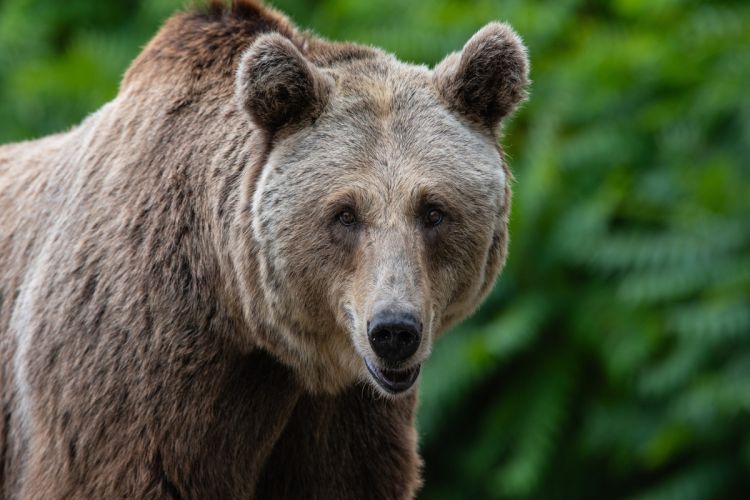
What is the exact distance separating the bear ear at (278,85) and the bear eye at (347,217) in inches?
21.8

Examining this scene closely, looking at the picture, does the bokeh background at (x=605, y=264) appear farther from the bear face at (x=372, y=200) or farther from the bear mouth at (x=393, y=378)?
the bear mouth at (x=393, y=378)

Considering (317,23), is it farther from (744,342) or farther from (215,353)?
(215,353)

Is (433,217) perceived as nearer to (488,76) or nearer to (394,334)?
(394,334)

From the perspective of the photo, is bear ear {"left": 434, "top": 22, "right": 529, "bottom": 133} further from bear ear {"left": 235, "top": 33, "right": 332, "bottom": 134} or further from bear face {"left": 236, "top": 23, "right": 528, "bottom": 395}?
bear ear {"left": 235, "top": 33, "right": 332, "bottom": 134}

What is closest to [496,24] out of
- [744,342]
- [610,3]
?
[744,342]

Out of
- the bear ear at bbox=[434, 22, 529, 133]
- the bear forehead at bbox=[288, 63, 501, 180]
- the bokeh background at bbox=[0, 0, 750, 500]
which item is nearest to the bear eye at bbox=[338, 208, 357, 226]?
the bear forehead at bbox=[288, 63, 501, 180]

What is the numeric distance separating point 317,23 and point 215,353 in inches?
438

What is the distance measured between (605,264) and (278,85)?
7880 mm

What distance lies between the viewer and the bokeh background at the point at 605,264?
13.5m

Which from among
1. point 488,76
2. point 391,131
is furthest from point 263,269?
point 488,76

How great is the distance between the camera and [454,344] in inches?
571

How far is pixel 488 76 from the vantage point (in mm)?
6797

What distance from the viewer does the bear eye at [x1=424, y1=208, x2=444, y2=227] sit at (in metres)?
6.51

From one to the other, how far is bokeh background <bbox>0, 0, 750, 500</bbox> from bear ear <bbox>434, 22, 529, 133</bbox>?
20.9ft
